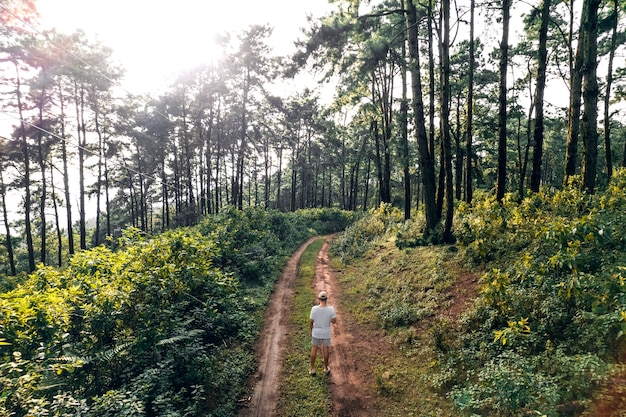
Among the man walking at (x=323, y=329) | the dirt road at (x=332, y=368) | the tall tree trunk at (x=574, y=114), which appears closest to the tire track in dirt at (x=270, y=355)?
the dirt road at (x=332, y=368)

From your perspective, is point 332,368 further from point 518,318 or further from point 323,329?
point 518,318

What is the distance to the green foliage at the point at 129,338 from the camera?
506cm

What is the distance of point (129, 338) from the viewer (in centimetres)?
650

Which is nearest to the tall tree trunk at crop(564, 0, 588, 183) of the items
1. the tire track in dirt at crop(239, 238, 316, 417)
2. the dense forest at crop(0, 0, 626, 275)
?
the dense forest at crop(0, 0, 626, 275)

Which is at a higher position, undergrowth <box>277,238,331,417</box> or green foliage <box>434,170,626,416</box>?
green foliage <box>434,170,626,416</box>

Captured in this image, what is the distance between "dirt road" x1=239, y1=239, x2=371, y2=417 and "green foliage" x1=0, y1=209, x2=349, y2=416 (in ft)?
1.36

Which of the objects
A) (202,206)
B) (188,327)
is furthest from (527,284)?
(202,206)

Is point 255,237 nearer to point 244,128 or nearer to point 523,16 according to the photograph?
point 244,128

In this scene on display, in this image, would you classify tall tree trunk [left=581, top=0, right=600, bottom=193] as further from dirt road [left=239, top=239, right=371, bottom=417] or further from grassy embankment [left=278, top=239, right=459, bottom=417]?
dirt road [left=239, top=239, right=371, bottom=417]

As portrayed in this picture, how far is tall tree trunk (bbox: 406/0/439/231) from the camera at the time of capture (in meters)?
13.1

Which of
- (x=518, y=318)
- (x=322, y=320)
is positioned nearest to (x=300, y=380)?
(x=322, y=320)

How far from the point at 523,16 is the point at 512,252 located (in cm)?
1436

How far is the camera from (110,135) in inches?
1230

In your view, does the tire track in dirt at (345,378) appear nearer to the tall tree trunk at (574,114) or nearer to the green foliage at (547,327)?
the green foliage at (547,327)
